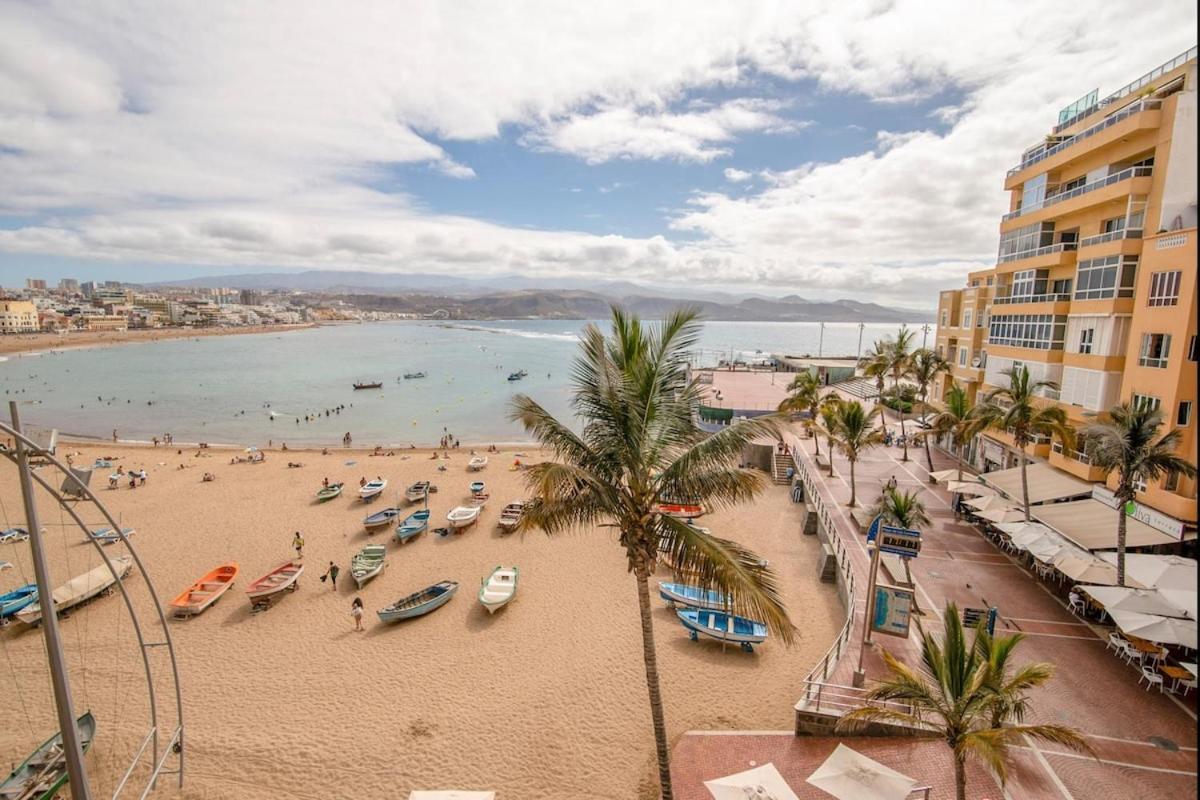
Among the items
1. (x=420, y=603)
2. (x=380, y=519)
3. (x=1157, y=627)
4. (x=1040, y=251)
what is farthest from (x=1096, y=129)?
(x=380, y=519)

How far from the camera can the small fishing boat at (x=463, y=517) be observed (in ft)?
78.3

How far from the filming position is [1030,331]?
70.9ft

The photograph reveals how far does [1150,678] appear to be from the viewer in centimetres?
1137

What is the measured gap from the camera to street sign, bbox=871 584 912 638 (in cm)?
1234

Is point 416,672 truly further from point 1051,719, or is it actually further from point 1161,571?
point 1161,571

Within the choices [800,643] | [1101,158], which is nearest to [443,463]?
[800,643]

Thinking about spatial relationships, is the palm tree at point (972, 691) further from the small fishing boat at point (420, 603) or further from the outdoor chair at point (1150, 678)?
the small fishing boat at point (420, 603)

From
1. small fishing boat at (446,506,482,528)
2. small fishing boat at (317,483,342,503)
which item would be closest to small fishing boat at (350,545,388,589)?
small fishing boat at (446,506,482,528)

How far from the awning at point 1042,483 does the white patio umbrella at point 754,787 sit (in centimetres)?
1495

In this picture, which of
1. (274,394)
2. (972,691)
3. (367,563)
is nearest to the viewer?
(972,691)

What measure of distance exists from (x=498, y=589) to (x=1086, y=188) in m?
24.2

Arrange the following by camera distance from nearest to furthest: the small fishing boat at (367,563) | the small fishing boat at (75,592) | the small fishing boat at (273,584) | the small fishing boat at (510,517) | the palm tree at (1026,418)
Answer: the small fishing boat at (75,592) → the small fishing boat at (273,584) → the palm tree at (1026,418) → the small fishing boat at (367,563) → the small fishing boat at (510,517)

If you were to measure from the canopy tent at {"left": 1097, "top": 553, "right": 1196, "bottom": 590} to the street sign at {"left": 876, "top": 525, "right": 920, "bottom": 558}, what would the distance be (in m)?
5.31

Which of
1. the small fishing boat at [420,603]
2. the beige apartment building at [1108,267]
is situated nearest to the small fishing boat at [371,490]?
the small fishing boat at [420,603]
